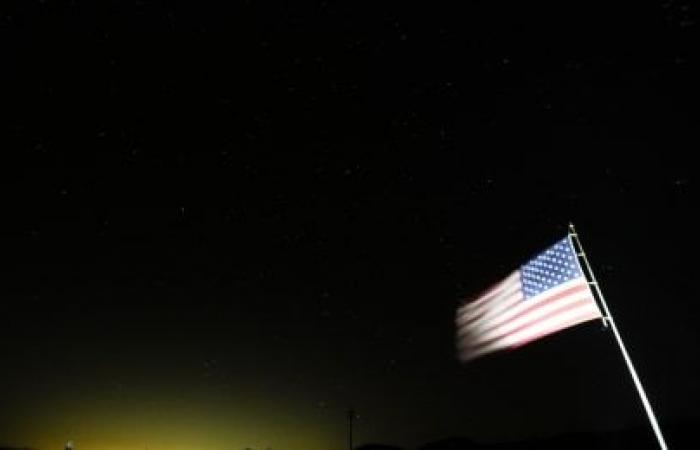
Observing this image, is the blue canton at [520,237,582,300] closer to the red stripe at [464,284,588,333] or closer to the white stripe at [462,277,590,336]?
the white stripe at [462,277,590,336]

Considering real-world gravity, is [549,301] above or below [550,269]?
below

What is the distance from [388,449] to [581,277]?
78.2m

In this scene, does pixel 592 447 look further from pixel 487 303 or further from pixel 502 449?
pixel 487 303

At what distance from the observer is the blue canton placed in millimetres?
10969

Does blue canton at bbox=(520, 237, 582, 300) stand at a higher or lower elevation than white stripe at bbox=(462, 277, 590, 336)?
higher

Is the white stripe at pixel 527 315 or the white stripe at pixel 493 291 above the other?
Answer: the white stripe at pixel 493 291

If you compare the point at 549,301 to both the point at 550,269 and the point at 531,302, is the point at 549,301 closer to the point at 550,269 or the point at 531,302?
the point at 531,302

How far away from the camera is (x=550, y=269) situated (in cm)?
1146

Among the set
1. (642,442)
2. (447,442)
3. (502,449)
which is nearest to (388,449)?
(447,442)

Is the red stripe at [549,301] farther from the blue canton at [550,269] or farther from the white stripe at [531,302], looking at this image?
the blue canton at [550,269]

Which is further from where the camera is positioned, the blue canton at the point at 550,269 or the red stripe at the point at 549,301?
the blue canton at the point at 550,269

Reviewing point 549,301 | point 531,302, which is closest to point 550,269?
point 549,301

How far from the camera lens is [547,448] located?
209 ft

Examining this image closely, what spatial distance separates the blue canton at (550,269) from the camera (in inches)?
432
